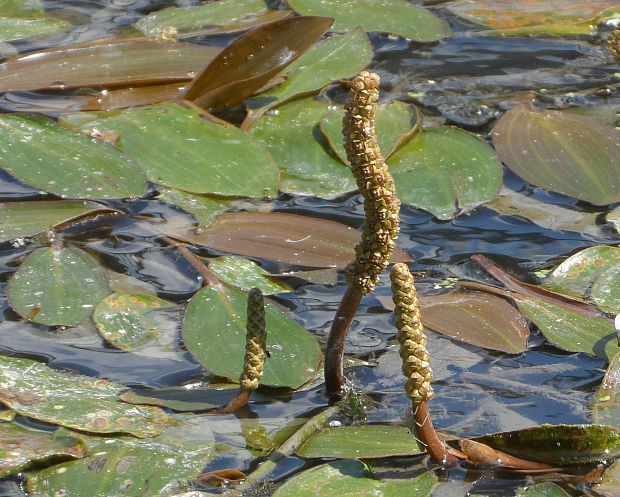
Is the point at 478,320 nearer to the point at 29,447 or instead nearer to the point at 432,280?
the point at 432,280

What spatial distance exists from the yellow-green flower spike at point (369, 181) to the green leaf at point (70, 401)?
0.40m

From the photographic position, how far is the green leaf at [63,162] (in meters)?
2.08

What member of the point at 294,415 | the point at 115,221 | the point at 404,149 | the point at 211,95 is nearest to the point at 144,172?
the point at 115,221

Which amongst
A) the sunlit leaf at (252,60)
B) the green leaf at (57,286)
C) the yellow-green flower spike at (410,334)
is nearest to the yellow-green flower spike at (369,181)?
the yellow-green flower spike at (410,334)

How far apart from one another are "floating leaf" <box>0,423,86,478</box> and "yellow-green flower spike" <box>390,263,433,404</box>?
1.63 ft

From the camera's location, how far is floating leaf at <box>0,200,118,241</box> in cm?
194

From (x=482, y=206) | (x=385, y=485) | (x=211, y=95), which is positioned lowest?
(x=385, y=485)

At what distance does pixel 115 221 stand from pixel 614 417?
1.09m

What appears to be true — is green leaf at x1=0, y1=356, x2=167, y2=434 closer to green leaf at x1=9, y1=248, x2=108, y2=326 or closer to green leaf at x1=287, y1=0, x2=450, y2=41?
green leaf at x1=9, y1=248, x2=108, y2=326

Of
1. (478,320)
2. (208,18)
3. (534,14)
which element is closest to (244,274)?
(478,320)

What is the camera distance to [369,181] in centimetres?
129

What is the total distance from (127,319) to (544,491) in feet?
2.61

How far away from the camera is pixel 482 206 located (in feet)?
7.16

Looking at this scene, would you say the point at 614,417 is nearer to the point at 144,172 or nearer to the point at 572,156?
the point at 572,156
